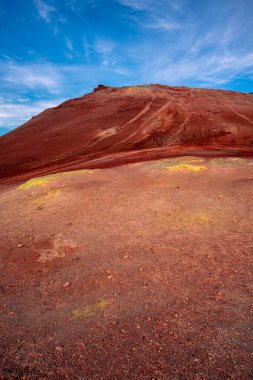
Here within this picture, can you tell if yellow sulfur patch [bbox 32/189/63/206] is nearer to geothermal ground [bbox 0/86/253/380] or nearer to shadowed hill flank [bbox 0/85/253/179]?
geothermal ground [bbox 0/86/253/380]

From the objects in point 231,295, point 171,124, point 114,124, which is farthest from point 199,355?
point 114,124

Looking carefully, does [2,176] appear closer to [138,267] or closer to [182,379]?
[138,267]

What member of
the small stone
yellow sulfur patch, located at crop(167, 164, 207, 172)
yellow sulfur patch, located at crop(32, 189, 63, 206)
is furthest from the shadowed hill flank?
the small stone

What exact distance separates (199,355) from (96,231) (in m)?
4.92

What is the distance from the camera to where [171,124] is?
104ft

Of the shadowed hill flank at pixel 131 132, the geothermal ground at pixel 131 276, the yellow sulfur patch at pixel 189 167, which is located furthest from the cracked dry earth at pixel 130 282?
the shadowed hill flank at pixel 131 132

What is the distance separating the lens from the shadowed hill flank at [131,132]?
79.0ft

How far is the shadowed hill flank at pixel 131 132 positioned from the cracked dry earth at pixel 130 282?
32.6ft

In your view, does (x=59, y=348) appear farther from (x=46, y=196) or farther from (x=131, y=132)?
(x=131, y=132)

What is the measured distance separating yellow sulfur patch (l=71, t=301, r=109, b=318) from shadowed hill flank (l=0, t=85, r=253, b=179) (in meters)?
14.6

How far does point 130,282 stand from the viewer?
18.9 feet

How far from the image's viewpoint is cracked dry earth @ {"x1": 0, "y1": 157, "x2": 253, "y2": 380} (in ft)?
12.4

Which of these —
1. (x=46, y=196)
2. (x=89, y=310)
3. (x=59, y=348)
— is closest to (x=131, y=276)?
(x=89, y=310)

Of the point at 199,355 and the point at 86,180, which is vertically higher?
the point at 86,180
